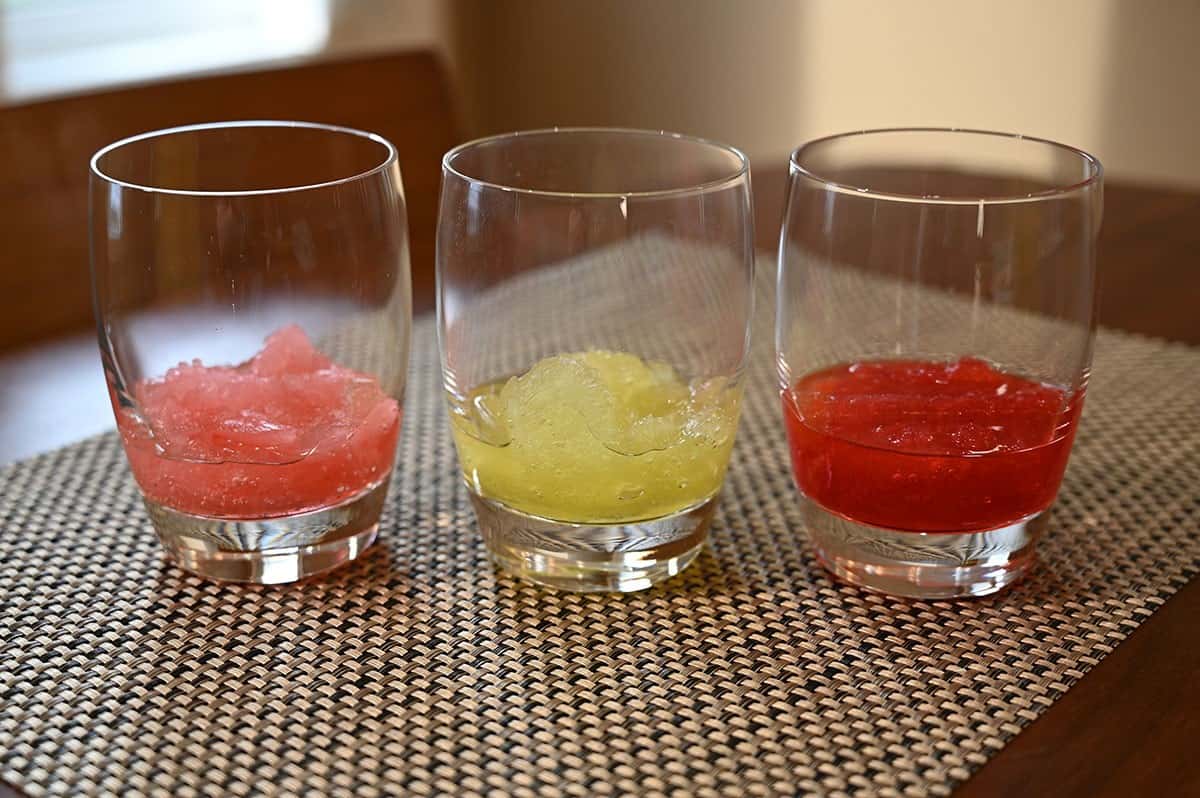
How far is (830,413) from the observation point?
2.59 feet

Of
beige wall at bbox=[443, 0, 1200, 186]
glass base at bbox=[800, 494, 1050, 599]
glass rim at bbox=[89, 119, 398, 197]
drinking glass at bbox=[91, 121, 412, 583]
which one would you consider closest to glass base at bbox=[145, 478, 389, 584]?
drinking glass at bbox=[91, 121, 412, 583]

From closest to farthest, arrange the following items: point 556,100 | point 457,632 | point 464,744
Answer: point 464,744
point 457,632
point 556,100

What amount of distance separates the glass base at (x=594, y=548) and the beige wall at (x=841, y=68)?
4.73 feet

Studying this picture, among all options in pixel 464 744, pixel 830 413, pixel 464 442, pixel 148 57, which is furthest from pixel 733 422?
pixel 148 57

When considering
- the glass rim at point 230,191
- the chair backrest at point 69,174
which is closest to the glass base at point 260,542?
the glass rim at point 230,191

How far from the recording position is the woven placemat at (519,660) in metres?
0.62

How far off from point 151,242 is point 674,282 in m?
0.30

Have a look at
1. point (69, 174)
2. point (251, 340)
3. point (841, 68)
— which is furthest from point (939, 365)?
point (841, 68)

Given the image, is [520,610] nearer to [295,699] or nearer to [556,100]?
[295,699]

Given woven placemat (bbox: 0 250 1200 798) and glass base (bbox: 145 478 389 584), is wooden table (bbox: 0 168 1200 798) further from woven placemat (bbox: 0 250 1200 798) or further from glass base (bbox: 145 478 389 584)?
glass base (bbox: 145 478 389 584)

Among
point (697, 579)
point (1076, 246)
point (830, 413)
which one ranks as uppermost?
point (1076, 246)

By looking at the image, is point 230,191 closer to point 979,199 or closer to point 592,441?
point 592,441

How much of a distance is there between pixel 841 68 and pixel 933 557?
2.24m

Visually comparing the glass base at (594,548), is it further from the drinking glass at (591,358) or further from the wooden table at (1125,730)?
the wooden table at (1125,730)
